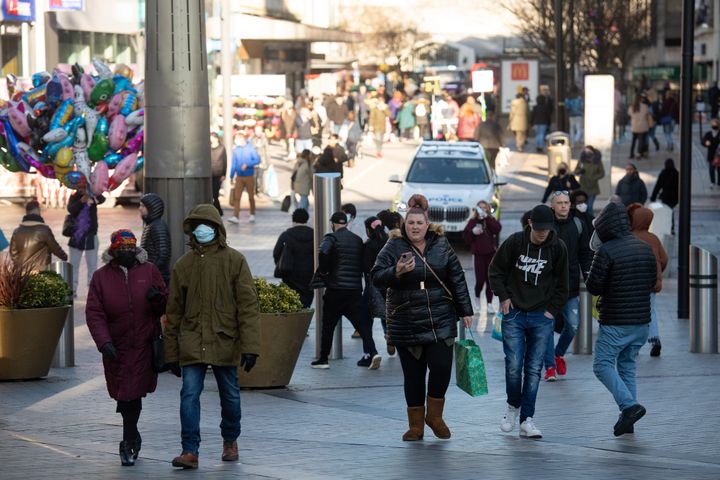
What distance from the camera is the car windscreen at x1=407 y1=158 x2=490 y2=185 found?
26047 millimetres

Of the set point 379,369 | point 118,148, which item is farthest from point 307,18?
point 379,369

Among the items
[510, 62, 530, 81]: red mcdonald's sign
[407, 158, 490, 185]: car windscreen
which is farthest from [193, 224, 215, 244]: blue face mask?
[510, 62, 530, 81]: red mcdonald's sign

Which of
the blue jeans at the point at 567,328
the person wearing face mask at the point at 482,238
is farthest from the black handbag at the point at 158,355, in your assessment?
the person wearing face mask at the point at 482,238

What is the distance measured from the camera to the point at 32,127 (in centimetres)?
2702

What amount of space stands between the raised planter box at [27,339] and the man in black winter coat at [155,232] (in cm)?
107

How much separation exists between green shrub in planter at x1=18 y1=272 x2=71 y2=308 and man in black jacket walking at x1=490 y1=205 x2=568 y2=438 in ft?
14.2

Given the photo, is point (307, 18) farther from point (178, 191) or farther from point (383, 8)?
point (178, 191)

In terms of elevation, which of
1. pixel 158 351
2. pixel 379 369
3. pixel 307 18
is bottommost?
pixel 379 369

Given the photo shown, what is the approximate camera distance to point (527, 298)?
34.3 feet

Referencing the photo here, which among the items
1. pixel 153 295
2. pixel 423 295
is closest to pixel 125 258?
pixel 153 295

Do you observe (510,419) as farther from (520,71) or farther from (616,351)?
(520,71)

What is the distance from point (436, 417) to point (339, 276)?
4069mm

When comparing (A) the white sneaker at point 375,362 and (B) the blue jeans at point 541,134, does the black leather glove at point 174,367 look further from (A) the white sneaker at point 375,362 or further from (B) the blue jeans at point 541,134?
(B) the blue jeans at point 541,134

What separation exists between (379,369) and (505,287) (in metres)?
4.01
